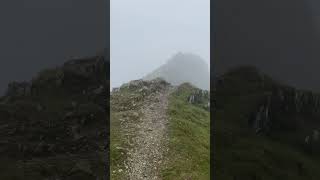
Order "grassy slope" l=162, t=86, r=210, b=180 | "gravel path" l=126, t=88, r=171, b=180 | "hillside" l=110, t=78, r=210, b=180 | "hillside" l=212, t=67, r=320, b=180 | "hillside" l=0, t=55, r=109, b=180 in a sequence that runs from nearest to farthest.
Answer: "hillside" l=0, t=55, r=109, b=180
"gravel path" l=126, t=88, r=171, b=180
"hillside" l=110, t=78, r=210, b=180
"grassy slope" l=162, t=86, r=210, b=180
"hillside" l=212, t=67, r=320, b=180

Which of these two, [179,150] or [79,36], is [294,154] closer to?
[179,150]

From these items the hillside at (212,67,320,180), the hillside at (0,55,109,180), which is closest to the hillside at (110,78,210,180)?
the hillside at (212,67,320,180)

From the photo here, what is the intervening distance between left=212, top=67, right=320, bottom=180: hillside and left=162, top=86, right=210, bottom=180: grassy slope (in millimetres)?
1560

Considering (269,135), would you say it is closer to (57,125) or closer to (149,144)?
(149,144)

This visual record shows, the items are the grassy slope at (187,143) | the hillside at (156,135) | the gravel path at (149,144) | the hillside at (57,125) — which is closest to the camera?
the hillside at (57,125)

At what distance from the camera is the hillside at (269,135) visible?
124ft

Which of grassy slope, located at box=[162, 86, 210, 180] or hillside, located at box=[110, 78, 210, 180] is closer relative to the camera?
hillside, located at box=[110, 78, 210, 180]

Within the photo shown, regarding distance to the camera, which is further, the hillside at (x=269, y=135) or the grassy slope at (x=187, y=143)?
the hillside at (x=269, y=135)

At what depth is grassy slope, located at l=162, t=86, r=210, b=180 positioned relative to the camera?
37438 mm

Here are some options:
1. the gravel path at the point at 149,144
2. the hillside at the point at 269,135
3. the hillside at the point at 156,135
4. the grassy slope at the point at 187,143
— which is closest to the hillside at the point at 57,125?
the hillside at the point at 156,135

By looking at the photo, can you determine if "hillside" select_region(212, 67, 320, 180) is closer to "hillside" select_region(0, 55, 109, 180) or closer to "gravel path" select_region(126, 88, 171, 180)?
"gravel path" select_region(126, 88, 171, 180)

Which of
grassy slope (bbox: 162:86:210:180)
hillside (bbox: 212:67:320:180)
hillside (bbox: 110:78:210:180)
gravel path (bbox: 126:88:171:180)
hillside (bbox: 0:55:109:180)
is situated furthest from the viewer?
hillside (bbox: 212:67:320:180)

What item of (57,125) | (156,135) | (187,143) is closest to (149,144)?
(156,135)

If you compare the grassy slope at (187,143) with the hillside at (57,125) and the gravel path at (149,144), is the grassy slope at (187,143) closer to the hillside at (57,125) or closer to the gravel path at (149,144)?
the gravel path at (149,144)
